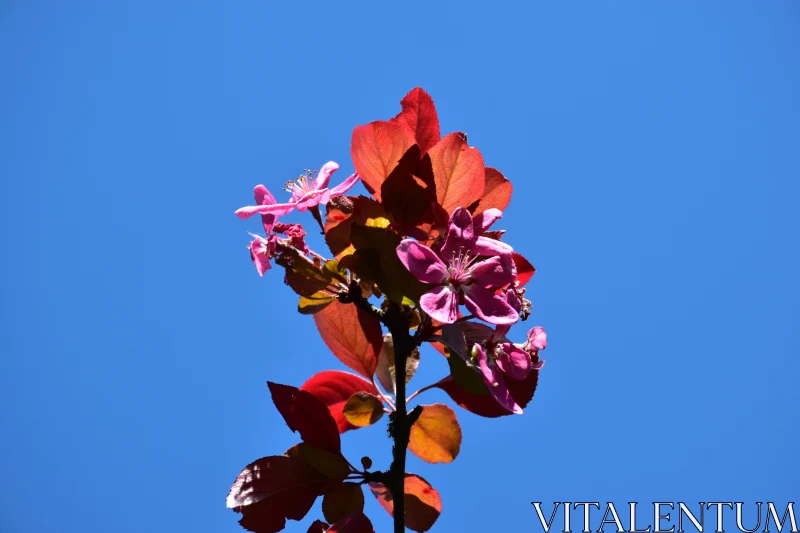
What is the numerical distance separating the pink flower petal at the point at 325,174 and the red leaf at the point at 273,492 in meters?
0.40

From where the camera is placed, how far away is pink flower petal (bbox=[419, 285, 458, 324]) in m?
0.83

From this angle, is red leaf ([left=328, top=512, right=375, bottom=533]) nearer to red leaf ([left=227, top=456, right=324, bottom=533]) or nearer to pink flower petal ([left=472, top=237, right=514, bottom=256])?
red leaf ([left=227, top=456, right=324, bottom=533])

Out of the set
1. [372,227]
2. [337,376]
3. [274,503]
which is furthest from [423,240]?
[274,503]

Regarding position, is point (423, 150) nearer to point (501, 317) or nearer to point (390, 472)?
point (501, 317)

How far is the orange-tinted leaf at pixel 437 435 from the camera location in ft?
3.44

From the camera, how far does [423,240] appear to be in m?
0.92

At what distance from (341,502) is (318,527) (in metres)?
0.05

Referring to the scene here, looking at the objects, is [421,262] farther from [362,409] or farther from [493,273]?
[362,409]

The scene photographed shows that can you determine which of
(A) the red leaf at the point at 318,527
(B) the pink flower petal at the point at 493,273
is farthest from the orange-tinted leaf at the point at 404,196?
(A) the red leaf at the point at 318,527

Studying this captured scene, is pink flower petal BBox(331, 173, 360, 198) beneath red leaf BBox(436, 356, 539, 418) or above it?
above

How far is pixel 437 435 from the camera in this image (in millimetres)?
1061

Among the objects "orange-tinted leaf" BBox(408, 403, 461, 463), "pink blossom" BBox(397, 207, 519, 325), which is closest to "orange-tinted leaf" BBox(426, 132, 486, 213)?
"pink blossom" BBox(397, 207, 519, 325)

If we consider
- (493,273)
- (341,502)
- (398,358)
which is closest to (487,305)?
(493,273)

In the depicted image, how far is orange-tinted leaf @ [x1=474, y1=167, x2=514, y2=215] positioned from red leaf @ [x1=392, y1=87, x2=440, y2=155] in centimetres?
10
